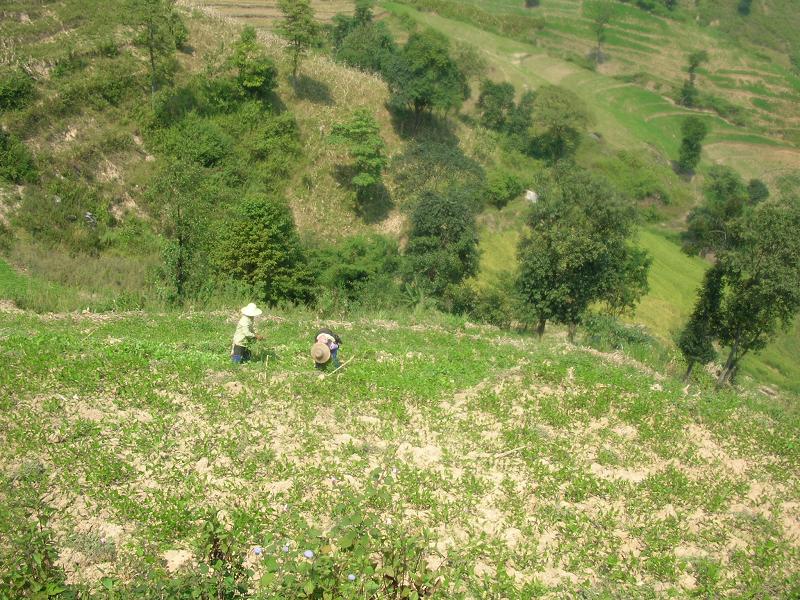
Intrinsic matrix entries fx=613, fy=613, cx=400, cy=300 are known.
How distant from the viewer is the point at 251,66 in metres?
30.4

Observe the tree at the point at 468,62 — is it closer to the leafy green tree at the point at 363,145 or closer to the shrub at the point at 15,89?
the leafy green tree at the point at 363,145

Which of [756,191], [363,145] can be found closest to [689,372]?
[363,145]

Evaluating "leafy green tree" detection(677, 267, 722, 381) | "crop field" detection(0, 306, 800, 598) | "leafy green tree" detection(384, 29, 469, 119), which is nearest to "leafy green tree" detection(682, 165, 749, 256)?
"leafy green tree" detection(677, 267, 722, 381)

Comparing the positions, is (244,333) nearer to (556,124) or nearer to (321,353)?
(321,353)

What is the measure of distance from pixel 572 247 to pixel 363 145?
1503cm

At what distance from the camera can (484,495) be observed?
894cm

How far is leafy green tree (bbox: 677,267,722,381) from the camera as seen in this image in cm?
2114

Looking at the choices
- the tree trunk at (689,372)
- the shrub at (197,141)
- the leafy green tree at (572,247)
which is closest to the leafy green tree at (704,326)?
the tree trunk at (689,372)

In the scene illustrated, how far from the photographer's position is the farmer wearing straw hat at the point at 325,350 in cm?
1174

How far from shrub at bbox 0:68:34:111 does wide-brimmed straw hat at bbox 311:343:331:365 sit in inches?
836

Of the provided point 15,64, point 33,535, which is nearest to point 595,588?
point 33,535

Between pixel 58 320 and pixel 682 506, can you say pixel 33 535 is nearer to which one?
pixel 682 506

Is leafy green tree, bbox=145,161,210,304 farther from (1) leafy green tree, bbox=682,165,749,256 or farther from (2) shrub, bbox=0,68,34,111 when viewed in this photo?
(1) leafy green tree, bbox=682,165,749,256

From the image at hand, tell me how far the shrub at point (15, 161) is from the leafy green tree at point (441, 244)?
50.1ft
